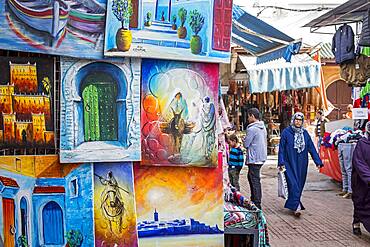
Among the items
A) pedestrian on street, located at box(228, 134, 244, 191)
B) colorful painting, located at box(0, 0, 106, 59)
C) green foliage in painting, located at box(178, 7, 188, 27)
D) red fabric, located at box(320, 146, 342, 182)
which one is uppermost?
green foliage in painting, located at box(178, 7, 188, 27)

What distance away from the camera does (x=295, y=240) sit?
6.54m

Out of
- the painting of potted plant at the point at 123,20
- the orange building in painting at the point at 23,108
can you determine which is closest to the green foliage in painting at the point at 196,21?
the painting of potted plant at the point at 123,20

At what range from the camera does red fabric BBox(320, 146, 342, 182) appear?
35.4 feet

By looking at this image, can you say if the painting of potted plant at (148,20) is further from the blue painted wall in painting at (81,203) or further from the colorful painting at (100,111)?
the blue painted wall in painting at (81,203)

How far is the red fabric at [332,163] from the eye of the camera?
10.8 metres

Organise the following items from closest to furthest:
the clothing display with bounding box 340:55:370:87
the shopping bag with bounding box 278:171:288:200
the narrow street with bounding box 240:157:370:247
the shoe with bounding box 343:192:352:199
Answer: the narrow street with bounding box 240:157:370:247, the shopping bag with bounding box 278:171:288:200, the clothing display with bounding box 340:55:370:87, the shoe with bounding box 343:192:352:199

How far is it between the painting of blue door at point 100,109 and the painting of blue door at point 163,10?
21.5 inches

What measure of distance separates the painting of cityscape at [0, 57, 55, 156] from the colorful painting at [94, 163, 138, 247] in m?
0.41

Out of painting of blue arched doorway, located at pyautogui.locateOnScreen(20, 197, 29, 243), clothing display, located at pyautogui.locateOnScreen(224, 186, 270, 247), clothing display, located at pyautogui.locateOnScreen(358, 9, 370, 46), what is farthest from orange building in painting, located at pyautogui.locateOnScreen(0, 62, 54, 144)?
clothing display, located at pyautogui.locateOnScreen(358, 9, 370, 46)

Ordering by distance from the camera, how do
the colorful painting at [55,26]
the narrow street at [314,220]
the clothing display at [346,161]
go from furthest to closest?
the clothing display at [346,161] → the narrow street at [314,220] → the colorful painting at [55,26]

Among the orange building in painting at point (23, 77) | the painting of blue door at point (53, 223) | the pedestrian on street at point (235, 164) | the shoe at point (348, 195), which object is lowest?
the shoe at point (348, 195)

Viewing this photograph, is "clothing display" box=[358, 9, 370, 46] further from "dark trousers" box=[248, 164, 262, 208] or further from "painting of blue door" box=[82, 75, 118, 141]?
"painting of blue door" box=[82, 75, 118, 141]

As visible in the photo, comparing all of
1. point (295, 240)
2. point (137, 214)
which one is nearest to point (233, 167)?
point (295, 240)

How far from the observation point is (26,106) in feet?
10.8
